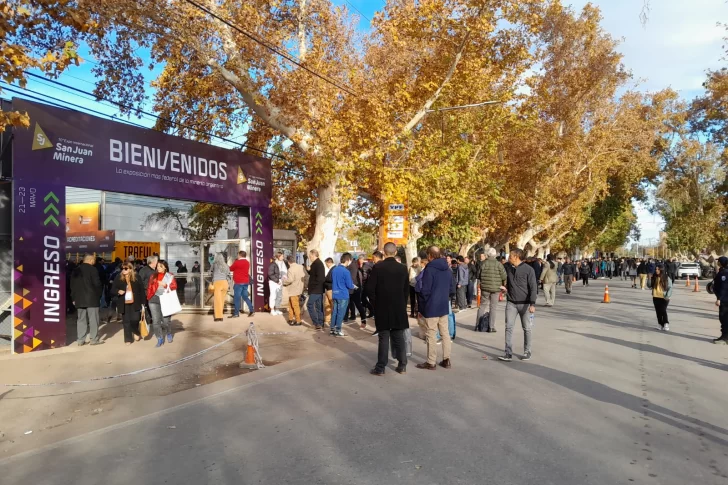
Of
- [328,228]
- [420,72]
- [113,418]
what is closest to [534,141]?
[420,72]

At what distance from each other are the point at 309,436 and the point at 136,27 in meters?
11.8

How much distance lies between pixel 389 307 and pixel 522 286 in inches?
92.8

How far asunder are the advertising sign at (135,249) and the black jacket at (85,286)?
13.7 m

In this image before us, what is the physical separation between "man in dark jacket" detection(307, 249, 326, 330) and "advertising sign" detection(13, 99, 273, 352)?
3.61 m

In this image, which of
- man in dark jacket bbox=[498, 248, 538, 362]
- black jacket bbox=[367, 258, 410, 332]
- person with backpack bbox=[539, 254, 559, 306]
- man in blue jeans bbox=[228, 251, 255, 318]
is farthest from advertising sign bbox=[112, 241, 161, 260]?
man in dark jacket bbox=[498, 248, 538, 362]

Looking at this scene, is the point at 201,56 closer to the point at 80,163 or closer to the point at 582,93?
the point at 80,163

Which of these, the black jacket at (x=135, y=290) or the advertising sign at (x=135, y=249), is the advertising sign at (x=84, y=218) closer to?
the advertising sign at (x=135, y=249)

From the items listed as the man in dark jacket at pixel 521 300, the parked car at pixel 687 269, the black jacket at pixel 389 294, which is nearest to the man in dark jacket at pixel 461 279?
the man in dark jacket at pixel 521 300

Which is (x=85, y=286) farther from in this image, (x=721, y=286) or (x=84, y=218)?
(x=84, y=218)

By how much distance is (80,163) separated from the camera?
1125 centimetres

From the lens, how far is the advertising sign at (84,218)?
2509 cm

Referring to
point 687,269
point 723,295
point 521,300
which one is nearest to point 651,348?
point 723,295

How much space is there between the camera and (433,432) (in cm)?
543

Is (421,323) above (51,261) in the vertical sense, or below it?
below
